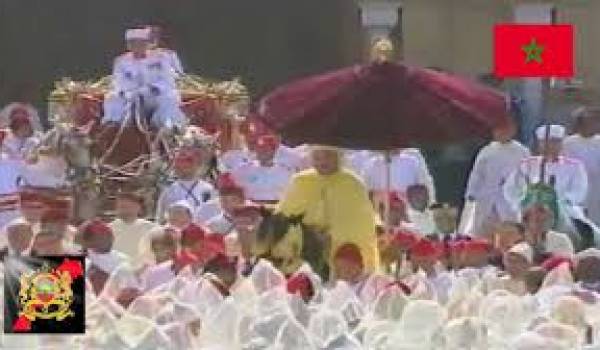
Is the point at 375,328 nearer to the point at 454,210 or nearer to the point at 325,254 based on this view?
the point at 325,254

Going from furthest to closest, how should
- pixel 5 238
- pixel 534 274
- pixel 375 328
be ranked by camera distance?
pixel 5 238
pixel 534 274
pixel 375 328

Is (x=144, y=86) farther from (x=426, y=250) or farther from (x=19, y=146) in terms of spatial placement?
(x=426, y=250)

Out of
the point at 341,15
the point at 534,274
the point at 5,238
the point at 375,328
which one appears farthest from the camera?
the point at 341,15

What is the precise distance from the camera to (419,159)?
6.57 meters

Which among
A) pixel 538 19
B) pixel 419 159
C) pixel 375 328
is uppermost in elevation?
pixel 538 19

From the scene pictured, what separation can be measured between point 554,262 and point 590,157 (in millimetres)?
909

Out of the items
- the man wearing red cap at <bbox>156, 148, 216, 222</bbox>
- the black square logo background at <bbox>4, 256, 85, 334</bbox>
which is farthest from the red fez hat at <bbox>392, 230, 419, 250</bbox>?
the black square logo background at <bbox>4, 256, 85, 334</bbox>

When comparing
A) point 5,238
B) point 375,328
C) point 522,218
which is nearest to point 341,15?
point 522,218

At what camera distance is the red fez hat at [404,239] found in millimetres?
6055

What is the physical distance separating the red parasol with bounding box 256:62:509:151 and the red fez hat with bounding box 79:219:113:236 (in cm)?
67

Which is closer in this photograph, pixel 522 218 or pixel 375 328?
pixel 375 328

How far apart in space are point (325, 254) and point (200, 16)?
116 cm

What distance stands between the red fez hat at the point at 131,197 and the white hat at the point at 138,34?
1.81 ft

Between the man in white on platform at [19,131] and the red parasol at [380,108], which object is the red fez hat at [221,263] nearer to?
the red parasol at [380,108]
